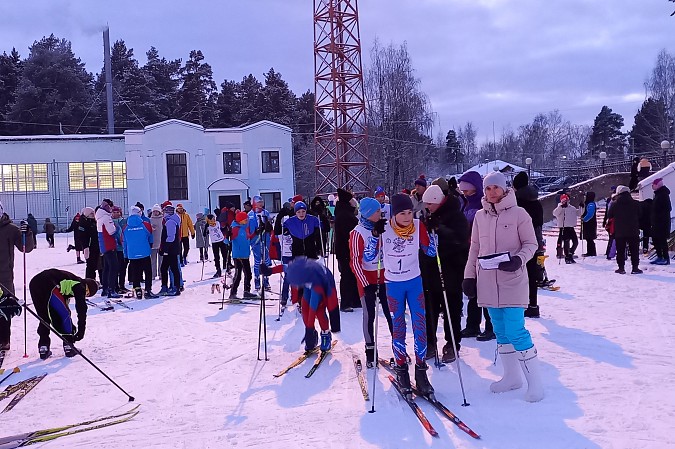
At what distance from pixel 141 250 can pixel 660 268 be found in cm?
1111

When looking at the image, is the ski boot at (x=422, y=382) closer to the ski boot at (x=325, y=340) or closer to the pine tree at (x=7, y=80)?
the ski boot at (x=325, y=340)

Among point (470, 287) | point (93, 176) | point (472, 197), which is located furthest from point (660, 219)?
point (93, 176)

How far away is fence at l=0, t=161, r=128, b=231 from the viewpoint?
120 ft

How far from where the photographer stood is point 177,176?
37.0m

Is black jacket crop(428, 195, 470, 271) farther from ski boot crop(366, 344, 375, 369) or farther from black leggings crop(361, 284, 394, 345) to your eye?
ski boot crop(366, 344, 375, 369)

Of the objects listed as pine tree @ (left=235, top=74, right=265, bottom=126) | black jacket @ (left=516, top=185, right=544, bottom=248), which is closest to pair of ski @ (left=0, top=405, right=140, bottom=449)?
black jacket @ (left=516, top=185, right=544, bottom=248)

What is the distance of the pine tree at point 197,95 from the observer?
58.1m

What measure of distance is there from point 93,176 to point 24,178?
4585 millimetres

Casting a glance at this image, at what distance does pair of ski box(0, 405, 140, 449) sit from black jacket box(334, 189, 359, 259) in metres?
3.99

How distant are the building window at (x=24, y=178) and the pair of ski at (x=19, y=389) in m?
35.1

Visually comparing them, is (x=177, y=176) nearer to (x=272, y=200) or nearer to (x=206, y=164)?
(x=206, y=164)

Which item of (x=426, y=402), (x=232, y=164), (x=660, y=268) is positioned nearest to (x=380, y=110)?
(x=232, y=164)

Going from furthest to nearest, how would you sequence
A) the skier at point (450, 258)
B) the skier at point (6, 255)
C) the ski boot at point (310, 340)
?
the skier at point (6, 255), the ski boot at point (310, 340), the skier at point (450, 258)

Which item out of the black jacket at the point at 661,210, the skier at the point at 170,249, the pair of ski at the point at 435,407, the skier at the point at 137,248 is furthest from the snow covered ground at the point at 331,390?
the black jacket at the point at 661,210
